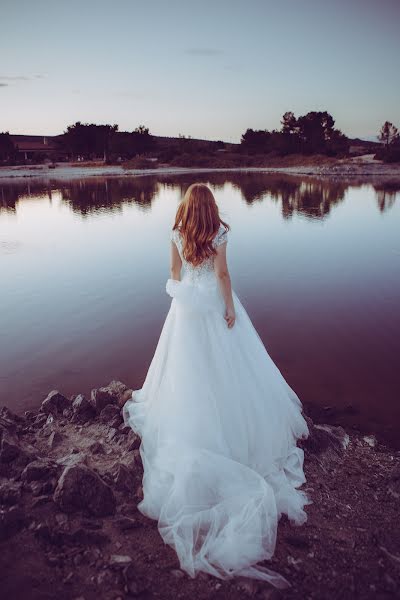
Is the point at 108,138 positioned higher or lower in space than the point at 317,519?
higher

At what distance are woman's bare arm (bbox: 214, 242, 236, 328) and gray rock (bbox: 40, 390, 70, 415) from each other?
2373 millimetres

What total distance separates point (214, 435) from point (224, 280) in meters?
1.27

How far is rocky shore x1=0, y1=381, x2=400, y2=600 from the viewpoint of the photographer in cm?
256

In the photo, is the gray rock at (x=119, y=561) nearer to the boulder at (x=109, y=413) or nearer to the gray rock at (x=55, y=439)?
the gray rock at (x=55, y=439)

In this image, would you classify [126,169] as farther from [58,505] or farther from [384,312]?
[58,505]

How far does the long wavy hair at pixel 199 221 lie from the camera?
3348 millimetres

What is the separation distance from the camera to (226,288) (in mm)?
3568

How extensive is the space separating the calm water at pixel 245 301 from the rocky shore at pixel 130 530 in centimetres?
130

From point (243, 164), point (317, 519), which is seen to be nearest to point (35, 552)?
point (317, 519)

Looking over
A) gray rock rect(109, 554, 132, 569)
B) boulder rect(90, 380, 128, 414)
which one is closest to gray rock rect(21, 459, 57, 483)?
gray rock rect(109, 554, 132, 569)

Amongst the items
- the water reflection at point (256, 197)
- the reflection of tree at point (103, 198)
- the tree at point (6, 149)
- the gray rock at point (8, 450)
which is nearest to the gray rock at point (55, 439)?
the gray rock at point (8, 450)

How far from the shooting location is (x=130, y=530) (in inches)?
118

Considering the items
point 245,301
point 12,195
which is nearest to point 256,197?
point 12,195

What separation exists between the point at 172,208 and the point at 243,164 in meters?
48.9
